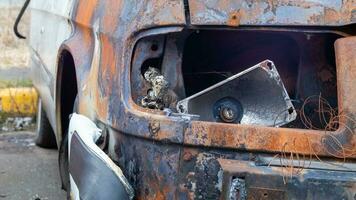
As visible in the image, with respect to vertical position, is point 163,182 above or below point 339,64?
below

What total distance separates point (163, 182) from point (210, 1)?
29.0 inches

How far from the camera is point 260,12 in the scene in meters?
2.90

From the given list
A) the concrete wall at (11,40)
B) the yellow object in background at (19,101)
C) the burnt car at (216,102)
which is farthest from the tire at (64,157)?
the concrete wall at (11,40)

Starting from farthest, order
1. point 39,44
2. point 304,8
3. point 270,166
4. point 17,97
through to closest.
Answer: point 17,97 → point 39,44 → point 304,8 → point 270,166

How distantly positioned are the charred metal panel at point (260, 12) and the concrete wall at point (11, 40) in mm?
7240

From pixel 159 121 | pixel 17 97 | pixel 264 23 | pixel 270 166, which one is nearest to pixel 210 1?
pixel 264 23

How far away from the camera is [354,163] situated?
2.72 m

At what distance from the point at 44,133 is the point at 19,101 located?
1281mm

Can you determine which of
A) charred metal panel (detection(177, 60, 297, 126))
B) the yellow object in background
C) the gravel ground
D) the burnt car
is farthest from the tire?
the yellow object in background

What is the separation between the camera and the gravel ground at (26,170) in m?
5.12

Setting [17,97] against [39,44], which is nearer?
[39,44]

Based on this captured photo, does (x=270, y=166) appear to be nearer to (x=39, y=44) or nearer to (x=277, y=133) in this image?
(x=277, y=133)

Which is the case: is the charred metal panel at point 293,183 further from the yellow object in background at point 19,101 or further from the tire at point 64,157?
the yellow object in background at point 19,101

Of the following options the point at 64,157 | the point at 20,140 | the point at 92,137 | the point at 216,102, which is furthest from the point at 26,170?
the point at 216,102
